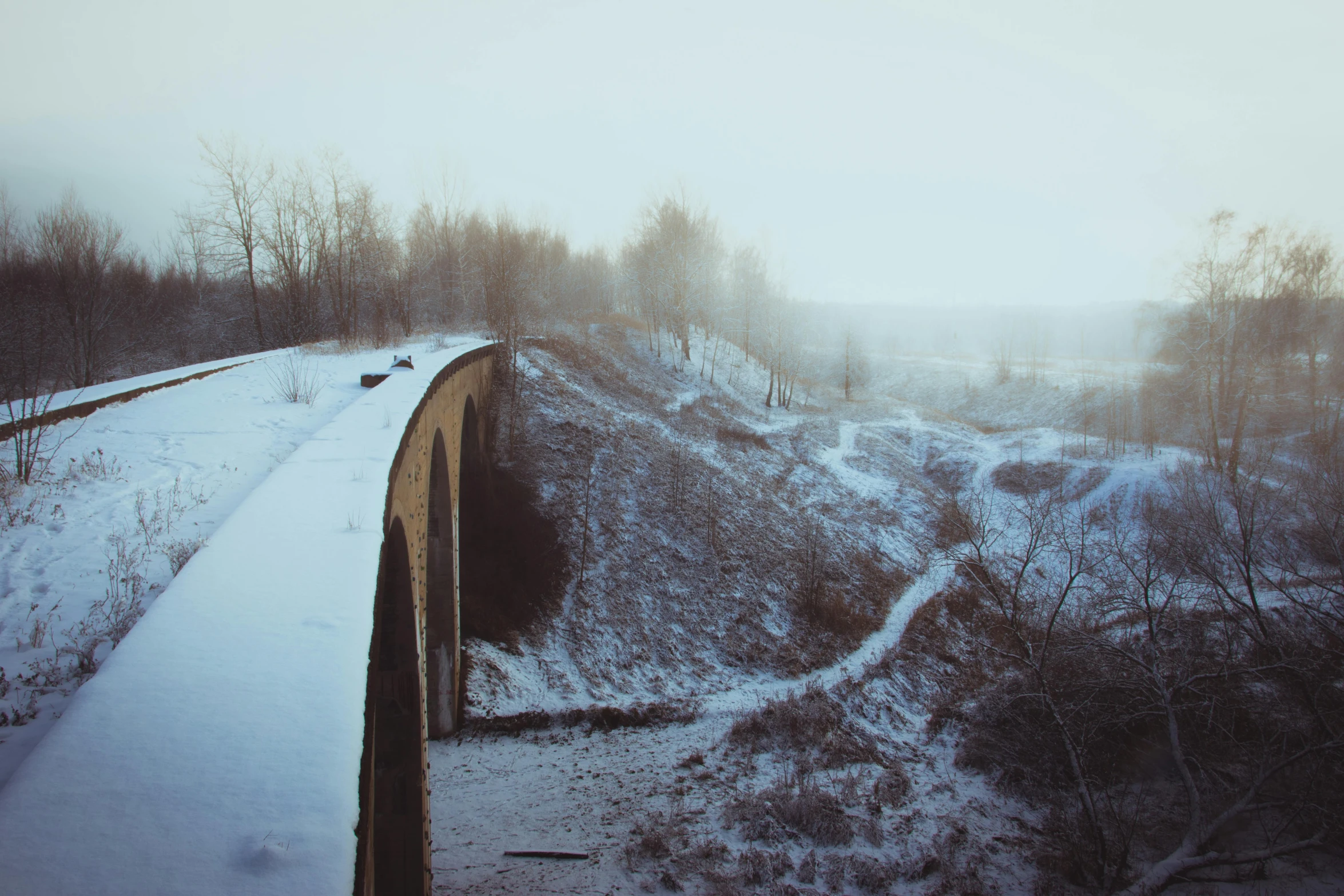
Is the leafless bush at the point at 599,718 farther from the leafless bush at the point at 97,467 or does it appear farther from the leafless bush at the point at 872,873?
the leafless bush at the point at 97,467

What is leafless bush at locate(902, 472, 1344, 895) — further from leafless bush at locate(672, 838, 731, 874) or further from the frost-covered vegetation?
leafless bush at locate(672, 838, 731, 874)

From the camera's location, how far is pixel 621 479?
17.5 meters

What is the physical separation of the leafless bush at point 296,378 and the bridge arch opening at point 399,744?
509cm

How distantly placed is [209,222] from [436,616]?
89.6ft

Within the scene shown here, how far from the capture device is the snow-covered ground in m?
3.44

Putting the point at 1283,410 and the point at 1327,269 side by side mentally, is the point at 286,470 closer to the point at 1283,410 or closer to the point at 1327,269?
the point at 1283,410

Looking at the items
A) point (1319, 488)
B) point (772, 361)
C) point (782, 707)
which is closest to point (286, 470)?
point (782, 707)

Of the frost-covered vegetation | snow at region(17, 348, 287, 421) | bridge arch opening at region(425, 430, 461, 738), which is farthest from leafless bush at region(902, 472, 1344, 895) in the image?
snow at region(17, 348, 287, 421)

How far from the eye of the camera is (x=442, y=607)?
966 cm

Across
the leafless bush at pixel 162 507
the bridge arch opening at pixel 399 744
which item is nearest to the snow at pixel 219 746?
the bridge arch opening at pixel 399 744

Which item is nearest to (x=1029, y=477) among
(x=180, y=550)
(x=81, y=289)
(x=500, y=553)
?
(x=500, y=553)

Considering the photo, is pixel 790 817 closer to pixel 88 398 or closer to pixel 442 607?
pixel 442 607

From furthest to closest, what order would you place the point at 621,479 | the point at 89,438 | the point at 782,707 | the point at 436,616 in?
the point at 621,479 < the point at 782,707 < the point at 436,616 < the point at 89,438

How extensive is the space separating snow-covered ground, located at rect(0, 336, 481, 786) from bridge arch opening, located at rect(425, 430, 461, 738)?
1.98 m
